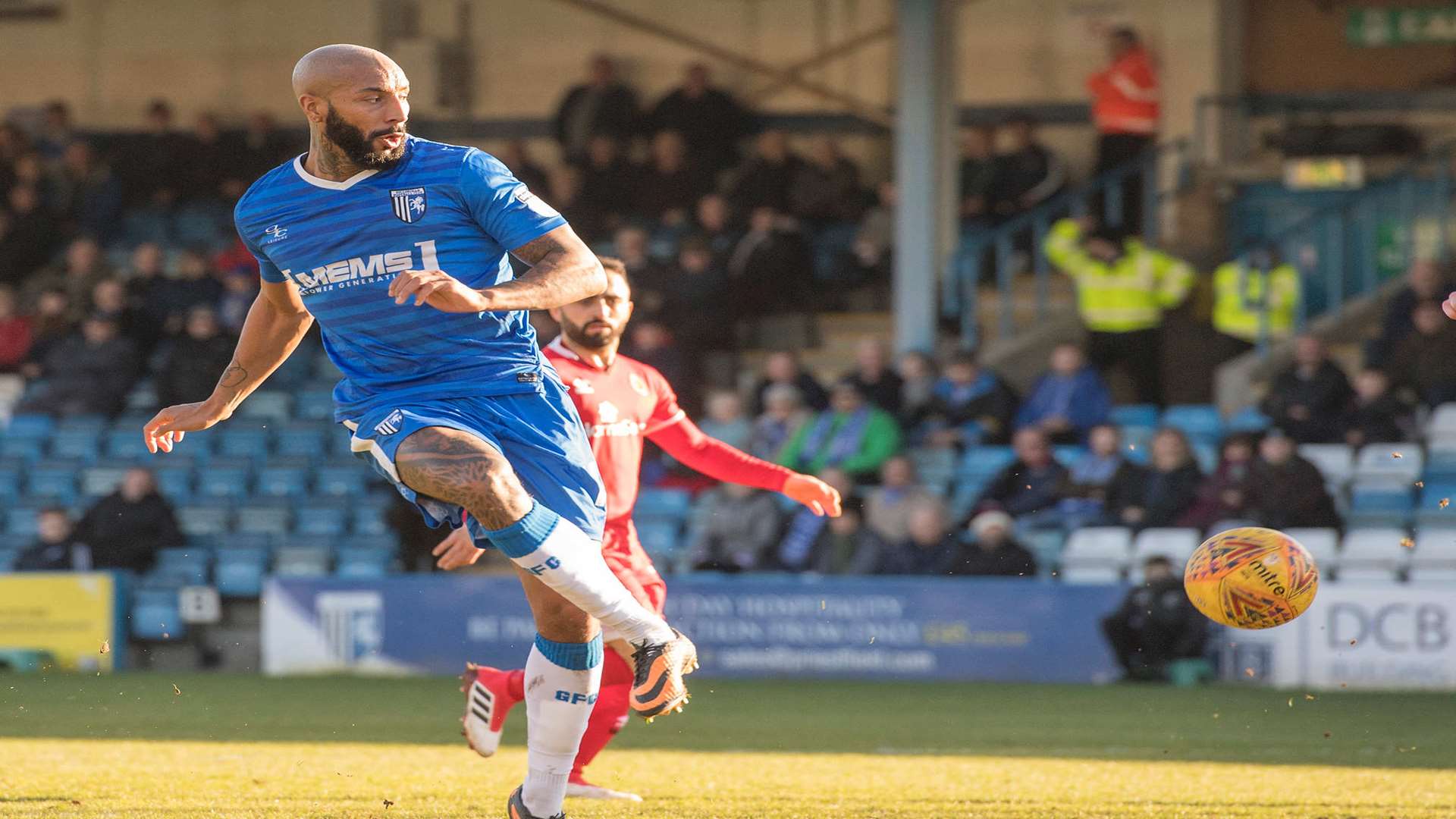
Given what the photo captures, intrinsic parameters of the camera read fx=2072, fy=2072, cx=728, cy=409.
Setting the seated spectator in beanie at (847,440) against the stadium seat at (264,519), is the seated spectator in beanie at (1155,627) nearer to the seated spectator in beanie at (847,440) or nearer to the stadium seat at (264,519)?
the seated spectator in beanie at (847,440)

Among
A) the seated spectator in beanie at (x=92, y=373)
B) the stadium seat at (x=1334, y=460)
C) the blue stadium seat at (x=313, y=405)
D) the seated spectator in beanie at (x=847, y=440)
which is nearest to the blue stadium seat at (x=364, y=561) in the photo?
the blue stadium seat at (x=313, y=405)

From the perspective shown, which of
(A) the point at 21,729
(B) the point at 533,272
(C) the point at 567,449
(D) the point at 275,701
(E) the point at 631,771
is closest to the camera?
(B) the point at 533,272

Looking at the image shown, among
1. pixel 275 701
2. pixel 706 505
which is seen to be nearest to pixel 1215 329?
pixel 706 505

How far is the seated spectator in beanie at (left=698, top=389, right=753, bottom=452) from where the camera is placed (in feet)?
49.6

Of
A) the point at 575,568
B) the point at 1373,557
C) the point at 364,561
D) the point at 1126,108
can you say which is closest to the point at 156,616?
the point at 364,561

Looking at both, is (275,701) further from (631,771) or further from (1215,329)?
(1215,329)

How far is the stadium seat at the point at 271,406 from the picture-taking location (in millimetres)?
17172

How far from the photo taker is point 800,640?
13555 mm

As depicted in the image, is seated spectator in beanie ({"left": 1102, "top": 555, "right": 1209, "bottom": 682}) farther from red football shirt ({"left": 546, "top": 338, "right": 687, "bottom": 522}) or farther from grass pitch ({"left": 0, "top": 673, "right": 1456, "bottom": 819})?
red football shirt ({"left": 546, "top": 338, "right": 687, "bottom": 522})

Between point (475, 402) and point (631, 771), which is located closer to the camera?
point (475, 402)

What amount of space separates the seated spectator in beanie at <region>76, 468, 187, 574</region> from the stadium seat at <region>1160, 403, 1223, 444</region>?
7.39 meters

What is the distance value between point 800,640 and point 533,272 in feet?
28.4

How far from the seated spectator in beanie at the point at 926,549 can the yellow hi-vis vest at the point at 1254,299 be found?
147 inches

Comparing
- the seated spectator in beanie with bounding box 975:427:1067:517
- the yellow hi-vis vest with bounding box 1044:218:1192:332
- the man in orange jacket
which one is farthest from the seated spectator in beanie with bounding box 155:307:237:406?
the man in orange jacket
